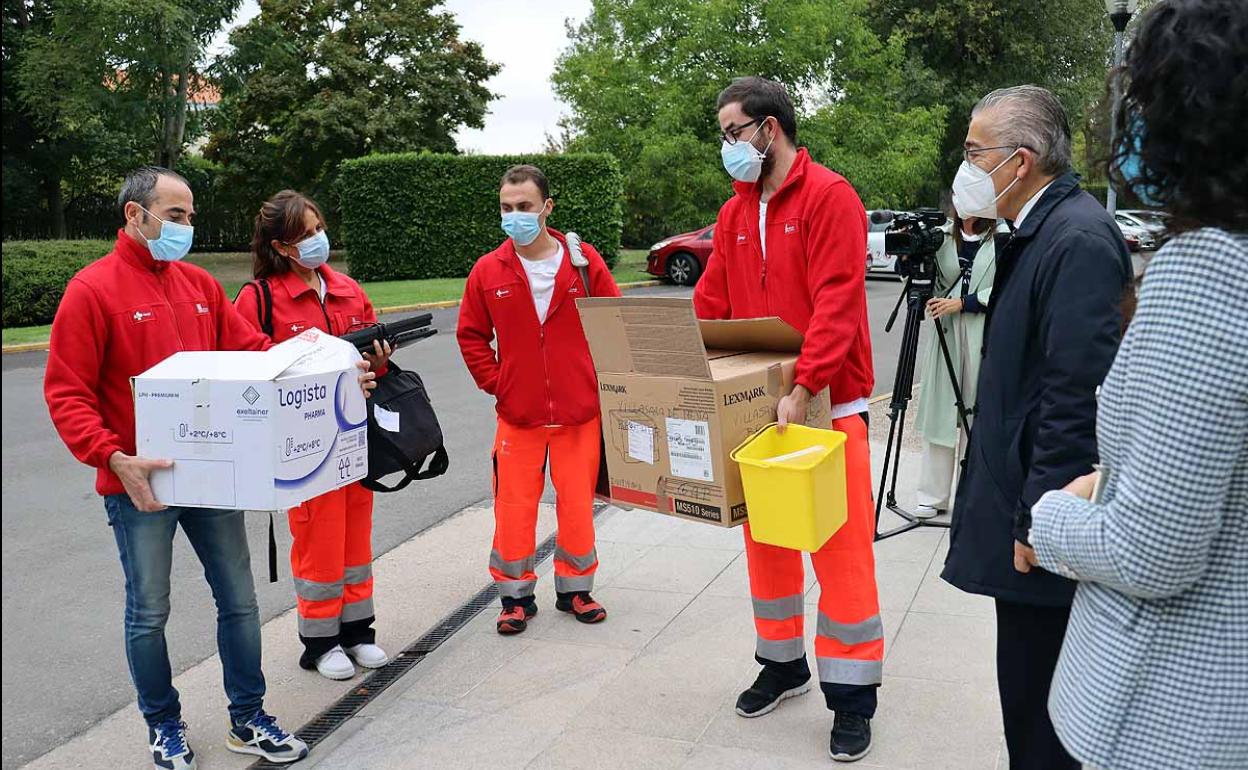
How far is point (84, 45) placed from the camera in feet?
76.0

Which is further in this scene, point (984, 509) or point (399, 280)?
point (399, 280)

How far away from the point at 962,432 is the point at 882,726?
8.23 feet

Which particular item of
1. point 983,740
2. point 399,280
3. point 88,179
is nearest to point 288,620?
point 983,740

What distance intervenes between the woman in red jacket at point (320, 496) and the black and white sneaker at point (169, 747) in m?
0.81

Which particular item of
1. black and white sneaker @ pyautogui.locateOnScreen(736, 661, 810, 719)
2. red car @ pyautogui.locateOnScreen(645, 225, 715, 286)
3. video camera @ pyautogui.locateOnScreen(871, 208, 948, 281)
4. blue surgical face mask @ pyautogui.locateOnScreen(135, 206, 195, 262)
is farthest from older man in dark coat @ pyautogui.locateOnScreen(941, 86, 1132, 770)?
red car @ pyautogui.locateOnScreen(645, 225, 715, 286)

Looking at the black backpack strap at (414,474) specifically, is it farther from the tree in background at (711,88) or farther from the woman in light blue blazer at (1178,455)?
the tree in background at (711,88)

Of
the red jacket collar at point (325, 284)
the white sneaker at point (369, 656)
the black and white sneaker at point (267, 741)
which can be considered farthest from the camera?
the white sneaker at point (369, 656)

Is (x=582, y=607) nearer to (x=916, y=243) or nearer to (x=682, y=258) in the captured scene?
(x=916, y=243)

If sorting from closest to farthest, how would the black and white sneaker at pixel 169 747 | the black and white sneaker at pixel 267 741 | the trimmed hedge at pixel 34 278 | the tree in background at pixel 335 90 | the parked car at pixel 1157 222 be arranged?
the parked car at pixel 1157 222, the black and white sneaker at pixel 169 747, the black and white sneaker at pixel 267 741, the trimmed hedge at pixel 34 278, the tree in background at pixel 335 90

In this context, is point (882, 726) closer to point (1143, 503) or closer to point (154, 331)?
point (1143, 503)

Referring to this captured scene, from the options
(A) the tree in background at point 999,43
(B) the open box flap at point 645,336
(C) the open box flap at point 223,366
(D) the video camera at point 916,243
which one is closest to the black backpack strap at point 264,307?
(C) the open box flap at point 223,366

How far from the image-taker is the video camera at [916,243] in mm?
5359

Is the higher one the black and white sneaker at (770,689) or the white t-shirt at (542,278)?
the white t-shirt at (542,278)

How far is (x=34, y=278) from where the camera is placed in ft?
55.0
